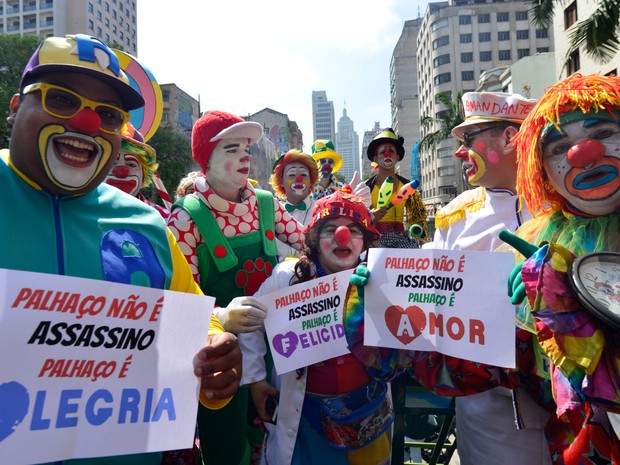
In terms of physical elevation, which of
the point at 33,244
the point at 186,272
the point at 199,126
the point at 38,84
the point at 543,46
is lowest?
the point at 186,272

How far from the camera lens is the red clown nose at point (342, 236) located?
6.74 feet

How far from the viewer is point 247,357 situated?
2.08 m

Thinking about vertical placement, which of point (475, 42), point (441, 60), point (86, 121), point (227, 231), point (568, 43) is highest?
point (475, 42)

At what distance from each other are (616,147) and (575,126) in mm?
142

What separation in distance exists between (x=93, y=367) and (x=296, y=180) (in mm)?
3608

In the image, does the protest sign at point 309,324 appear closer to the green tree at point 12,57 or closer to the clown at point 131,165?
the clown at point 131,165

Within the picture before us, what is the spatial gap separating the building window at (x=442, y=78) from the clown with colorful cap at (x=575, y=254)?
60519 millimetres

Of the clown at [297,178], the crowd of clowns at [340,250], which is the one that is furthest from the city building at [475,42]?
the crowd of clowns at [340,250]

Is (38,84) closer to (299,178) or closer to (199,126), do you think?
(199,126)

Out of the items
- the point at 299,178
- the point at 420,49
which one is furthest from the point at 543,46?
the point at 299,178

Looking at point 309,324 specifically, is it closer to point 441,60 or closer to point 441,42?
point 441,60

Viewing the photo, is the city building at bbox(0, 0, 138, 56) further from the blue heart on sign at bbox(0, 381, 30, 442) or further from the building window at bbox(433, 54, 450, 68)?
the blue heart on sign at bbox(0, 381, 30, 442)

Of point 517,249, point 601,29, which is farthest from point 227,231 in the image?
point 601,29

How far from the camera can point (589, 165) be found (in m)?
1.39
